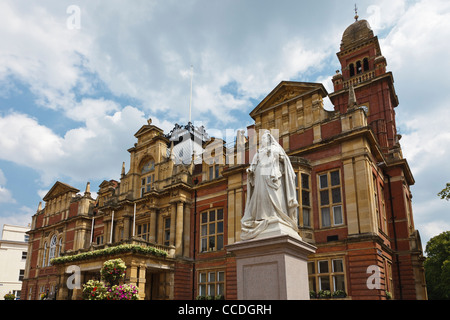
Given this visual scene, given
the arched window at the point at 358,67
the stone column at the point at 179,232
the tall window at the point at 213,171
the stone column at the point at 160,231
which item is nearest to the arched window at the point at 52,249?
the stone column at the point at 160,231

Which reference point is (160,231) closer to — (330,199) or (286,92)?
(330,199)

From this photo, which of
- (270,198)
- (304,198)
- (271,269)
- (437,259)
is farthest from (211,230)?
(437,259)

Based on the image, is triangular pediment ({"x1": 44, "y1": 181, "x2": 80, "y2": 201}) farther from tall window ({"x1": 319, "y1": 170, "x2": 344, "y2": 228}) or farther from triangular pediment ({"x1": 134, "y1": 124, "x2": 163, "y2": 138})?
tall window ({"x1": 319, "y1": 170, "x2": 344, "y2": 228})

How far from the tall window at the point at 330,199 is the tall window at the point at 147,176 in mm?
16557

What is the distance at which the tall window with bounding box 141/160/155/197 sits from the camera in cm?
3334

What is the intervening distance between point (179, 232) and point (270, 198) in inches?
803

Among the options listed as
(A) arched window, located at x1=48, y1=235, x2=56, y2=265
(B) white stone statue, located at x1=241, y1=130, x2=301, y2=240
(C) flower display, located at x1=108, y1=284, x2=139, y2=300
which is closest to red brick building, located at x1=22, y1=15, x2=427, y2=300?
(A) arched window, located at x1=48, y1=235, x2=56, y2=265

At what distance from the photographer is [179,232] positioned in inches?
1102

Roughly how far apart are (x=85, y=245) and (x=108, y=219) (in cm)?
521

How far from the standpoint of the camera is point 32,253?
139 ft

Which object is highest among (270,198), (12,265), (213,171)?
(213,171)

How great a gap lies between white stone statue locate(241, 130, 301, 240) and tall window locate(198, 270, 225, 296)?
1800 cm
